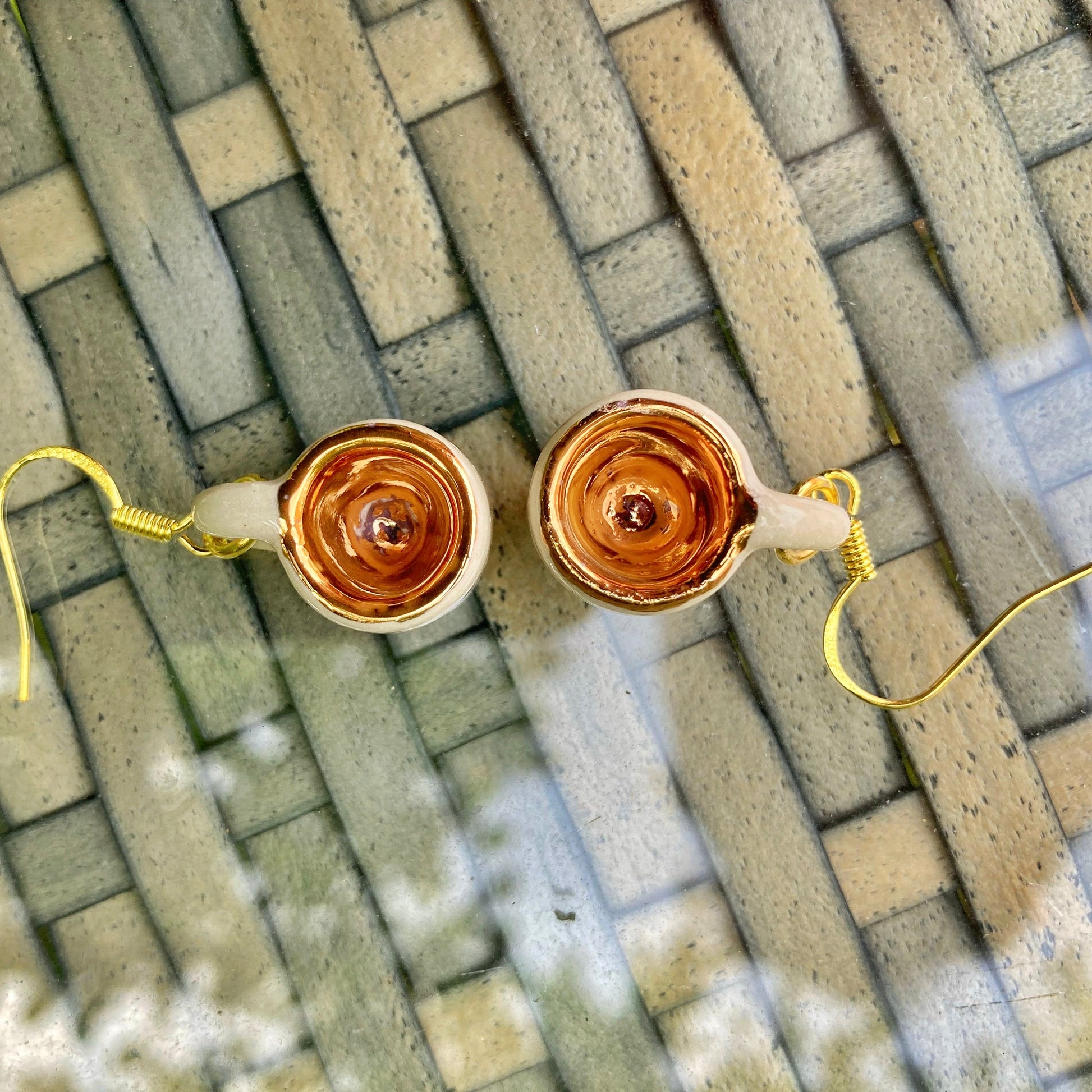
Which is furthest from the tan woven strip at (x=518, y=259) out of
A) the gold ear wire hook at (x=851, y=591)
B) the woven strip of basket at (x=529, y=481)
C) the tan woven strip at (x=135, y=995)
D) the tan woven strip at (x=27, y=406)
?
the tan woven strip at (x=135, y=995)

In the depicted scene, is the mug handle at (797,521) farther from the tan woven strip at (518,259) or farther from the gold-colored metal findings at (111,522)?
the gold-colored metal findings at (111,522)

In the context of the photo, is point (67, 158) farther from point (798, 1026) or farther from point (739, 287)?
point (798, 1026)

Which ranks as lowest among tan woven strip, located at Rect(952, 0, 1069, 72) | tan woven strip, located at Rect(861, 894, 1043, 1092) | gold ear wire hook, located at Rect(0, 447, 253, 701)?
tan woven strip, located at Rect(861, 894, 1043, 1092)

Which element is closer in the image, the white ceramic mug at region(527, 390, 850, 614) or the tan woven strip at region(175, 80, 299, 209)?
the white ceramic mug at region(527, 390, 850, 614)

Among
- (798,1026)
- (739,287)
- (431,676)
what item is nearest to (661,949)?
(798,1026)

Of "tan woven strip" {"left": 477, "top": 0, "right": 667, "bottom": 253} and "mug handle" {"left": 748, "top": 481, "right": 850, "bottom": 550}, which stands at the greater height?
"tan woven strip" {"left": 477, "top": 0, "right": 667, "bottom": 253}

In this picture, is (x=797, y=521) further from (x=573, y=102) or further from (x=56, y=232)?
(x=56, y=232)

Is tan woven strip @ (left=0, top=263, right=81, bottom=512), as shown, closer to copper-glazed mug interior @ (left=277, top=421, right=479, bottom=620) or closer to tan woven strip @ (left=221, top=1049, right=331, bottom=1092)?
copper-glazed mug interior @ (left=277, top=421, right=479, bottom=620)

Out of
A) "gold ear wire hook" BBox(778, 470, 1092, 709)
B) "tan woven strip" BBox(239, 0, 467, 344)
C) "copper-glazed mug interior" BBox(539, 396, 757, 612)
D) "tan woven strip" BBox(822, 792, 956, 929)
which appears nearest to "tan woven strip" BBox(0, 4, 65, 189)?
"tan woven strip" BBox(239, 0, 467, 344)
